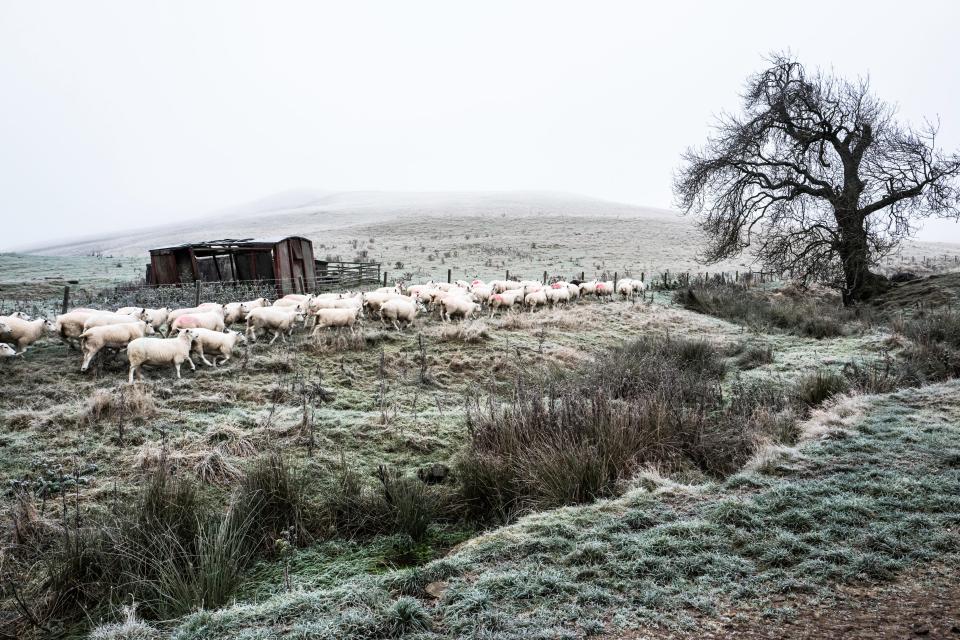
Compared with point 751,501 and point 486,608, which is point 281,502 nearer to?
point 486,608

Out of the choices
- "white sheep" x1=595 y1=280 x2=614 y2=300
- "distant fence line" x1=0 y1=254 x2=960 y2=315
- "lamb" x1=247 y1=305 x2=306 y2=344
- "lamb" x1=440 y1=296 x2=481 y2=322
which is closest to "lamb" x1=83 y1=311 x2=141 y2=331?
"lamb" x1=247 y1=305 x2=306 y2=344

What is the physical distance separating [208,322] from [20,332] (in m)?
3.14

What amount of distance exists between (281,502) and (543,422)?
110 inches

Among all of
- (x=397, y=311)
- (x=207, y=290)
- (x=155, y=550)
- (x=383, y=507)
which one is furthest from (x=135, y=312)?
(x=383, y=507)

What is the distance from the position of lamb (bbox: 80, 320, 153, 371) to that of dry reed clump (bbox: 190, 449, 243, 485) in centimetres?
466

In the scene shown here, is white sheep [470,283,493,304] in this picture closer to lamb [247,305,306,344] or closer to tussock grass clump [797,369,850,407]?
lamb [247,305,306,344]

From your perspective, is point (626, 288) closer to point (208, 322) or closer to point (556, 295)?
point (556, 295)

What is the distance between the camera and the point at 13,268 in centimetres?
3189

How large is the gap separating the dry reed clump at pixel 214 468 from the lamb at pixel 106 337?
4.66 m

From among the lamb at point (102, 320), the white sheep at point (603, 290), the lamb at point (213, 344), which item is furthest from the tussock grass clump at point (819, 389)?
the white sheep at point (603, 290)

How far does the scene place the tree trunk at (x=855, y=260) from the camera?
55.9 ft

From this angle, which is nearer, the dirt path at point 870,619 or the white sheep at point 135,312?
the dirt path at point 870,619

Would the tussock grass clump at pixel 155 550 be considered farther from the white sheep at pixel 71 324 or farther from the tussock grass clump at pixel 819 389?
the white sheep at pixel 71 324

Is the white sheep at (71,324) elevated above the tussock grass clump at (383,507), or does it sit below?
above
